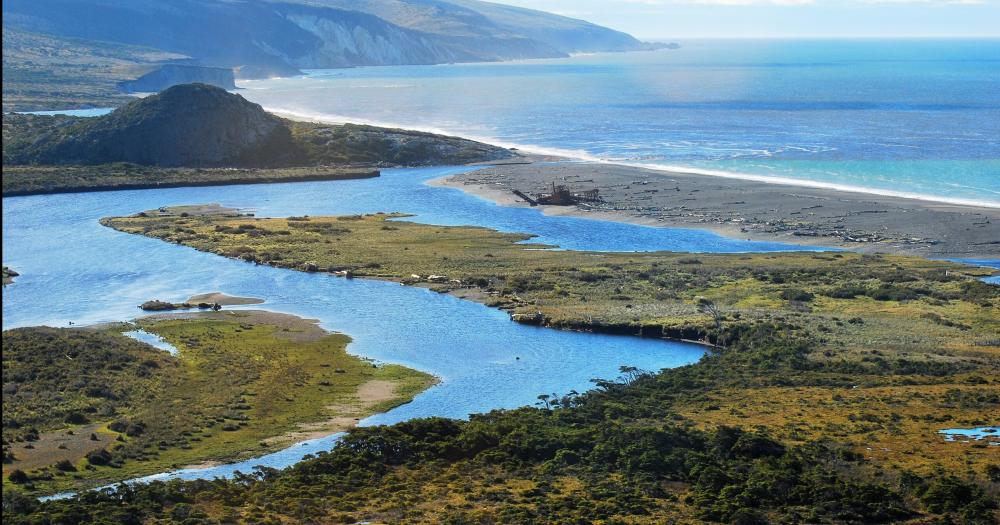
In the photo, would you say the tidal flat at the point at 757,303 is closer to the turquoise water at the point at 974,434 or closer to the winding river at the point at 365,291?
the turquoise water at the point at 974,434

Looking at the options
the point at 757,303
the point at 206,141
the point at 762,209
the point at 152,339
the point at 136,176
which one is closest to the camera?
the point at 152,339

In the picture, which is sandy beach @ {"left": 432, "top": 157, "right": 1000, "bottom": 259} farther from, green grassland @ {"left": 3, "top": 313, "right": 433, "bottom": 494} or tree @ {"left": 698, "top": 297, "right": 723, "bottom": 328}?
green grassland @ {"left": 3, "top": 313, "right": 433, "bottom": 494}

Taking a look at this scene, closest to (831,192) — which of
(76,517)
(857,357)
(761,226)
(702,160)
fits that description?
(761,226)

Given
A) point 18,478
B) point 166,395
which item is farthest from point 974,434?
point 18,478

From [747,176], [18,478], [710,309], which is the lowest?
[18,478]

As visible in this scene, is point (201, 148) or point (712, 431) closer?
point (712, 431)

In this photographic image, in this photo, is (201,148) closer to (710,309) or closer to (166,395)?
(710,309)
